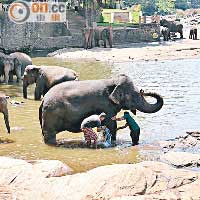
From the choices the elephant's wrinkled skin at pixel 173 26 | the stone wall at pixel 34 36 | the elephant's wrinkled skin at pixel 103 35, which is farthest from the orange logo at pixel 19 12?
the elephant's wrinkled skin at pixel 173 26

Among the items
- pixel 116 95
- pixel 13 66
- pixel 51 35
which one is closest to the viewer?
pixel 116 95

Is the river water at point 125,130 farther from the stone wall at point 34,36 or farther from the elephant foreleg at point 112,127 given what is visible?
the stone wall at point 34,36

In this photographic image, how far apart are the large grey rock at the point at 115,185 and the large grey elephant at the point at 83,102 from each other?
4203mm

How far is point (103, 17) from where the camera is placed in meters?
53.5

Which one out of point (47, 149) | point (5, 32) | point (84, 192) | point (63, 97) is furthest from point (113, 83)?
point (5, 32)

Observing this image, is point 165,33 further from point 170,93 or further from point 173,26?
point 170,93

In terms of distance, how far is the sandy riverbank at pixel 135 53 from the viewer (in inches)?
1563

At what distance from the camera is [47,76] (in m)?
20.8

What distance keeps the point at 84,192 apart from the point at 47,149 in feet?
15.6

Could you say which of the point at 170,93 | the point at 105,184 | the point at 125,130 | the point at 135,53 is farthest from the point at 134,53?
the point at 105,184

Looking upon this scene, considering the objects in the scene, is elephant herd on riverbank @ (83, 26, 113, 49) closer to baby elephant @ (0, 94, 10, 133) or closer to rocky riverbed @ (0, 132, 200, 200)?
baby elephant @ (0, 94, 10, 133)

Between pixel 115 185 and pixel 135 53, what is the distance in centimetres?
3216

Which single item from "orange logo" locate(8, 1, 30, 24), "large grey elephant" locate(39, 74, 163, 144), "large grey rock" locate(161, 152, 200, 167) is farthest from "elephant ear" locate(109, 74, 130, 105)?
"orange logo" locate(8, 1, 30, 24)

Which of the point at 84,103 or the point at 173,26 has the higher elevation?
the point at 84,103
